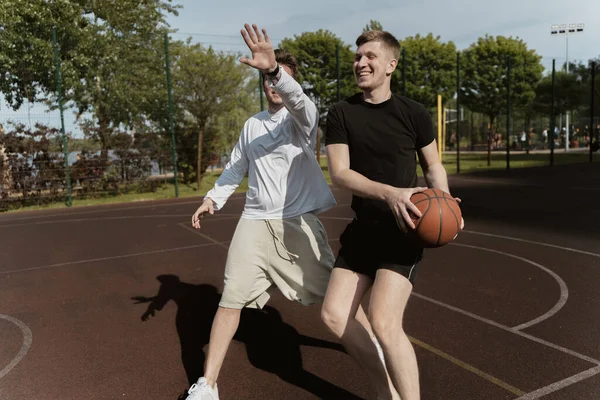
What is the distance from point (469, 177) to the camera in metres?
18.1

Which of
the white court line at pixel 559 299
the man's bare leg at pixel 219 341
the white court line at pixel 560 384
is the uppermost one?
the man's bare leg at pixel 219 341

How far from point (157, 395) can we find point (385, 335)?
166cm

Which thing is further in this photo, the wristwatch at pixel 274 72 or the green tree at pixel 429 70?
the green tree at pixel 429 70

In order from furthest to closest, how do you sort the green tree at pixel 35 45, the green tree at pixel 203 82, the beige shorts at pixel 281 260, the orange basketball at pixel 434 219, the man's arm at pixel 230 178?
1. the green tree at pixel 203 82
2. the green tree at pixel 35 45
3. the man's arm at pixel 230 178
4. the beige shorts at pixel 281 260
5. the orange basketball at pixel 434 219

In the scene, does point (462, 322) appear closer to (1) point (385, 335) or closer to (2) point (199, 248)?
(1) point (385, 335)

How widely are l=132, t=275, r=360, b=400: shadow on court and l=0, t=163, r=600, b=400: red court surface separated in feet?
0.05

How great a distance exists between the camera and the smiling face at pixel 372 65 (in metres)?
2.76

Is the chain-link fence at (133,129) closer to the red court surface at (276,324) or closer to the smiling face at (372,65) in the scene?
the red court surface at (276,324)

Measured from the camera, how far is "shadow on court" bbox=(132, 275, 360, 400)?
349 centimetres

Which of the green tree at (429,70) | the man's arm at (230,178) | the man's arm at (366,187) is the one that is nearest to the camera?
the man's arm at (366,187)

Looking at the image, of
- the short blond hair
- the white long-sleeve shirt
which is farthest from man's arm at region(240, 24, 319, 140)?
the short blond hair

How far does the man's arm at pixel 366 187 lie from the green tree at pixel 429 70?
28.6m

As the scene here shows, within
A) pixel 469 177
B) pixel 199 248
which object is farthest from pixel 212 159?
pixel 199 248

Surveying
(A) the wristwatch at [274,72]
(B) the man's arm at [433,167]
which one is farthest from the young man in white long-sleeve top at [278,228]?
(B) the man's arm at [433,167]
